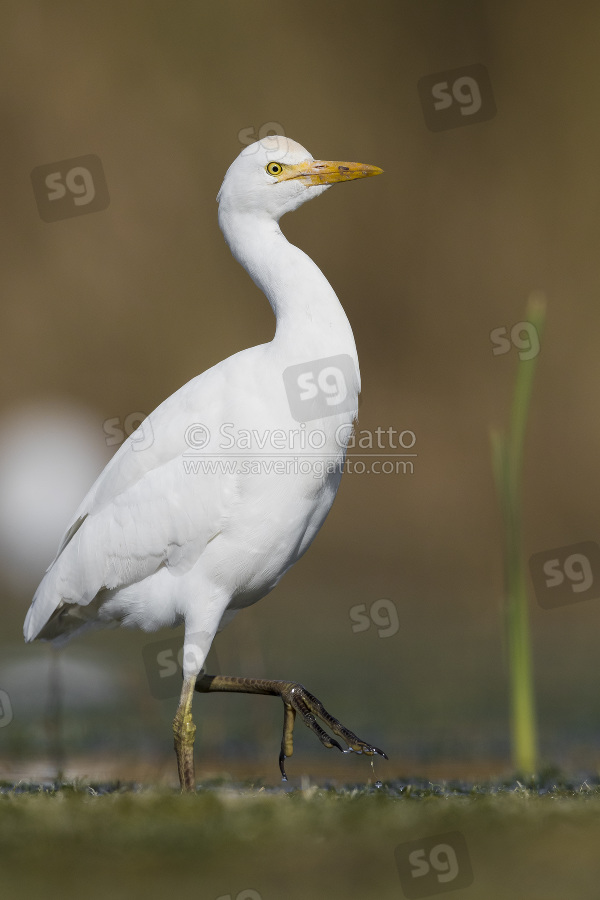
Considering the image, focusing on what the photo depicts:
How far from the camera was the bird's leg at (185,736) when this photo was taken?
3.32m

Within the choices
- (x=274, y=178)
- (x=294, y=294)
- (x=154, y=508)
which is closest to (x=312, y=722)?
(x=154, y=508)

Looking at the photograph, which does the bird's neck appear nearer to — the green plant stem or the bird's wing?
the bird's wing

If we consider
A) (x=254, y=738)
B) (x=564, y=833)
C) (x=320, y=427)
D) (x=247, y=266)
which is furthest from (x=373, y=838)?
(x=254, y=738)

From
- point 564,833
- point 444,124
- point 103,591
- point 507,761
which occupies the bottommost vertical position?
point 507,761

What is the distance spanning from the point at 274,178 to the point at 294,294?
16.5 inches

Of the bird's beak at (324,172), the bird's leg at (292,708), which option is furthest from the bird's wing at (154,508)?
the bird's beak at (324,172)

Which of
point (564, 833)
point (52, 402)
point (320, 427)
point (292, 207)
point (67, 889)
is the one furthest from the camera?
point (52, 402)

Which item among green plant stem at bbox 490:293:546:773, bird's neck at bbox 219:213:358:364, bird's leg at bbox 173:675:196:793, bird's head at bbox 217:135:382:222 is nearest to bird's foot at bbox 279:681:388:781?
bird's leg at bbox 173:675:196:793

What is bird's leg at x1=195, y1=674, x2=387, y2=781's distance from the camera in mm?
3242

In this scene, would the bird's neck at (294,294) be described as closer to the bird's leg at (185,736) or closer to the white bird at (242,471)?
the white bird at (242,471)

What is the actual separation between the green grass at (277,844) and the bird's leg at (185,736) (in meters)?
0.44

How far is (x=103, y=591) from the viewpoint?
11.7ft

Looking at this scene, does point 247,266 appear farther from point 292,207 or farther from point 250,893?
point 250,893

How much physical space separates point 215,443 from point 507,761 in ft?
6.55
